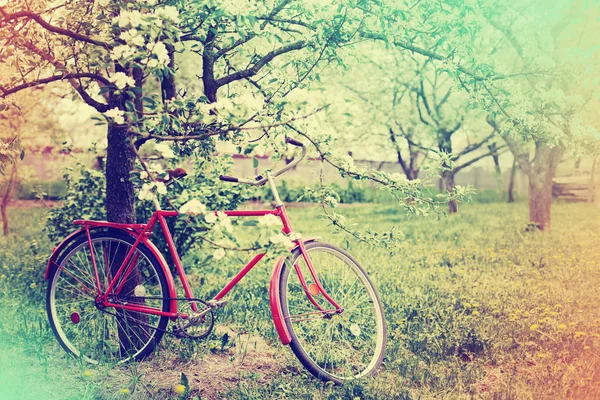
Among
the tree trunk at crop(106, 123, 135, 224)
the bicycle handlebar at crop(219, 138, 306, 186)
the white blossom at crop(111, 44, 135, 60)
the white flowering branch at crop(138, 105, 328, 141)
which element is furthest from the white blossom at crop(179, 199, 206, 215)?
the tree trunk at crop(106, 123, 135, 224)

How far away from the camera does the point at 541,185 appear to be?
10586 mm

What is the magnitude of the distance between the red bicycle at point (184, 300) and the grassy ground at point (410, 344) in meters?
0.19

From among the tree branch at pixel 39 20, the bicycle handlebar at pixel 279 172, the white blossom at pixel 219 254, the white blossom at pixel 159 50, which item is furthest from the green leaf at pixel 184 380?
the tree branch at pixel 39 20

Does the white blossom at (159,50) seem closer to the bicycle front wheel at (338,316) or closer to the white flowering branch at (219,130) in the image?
the white flowering branch at (219,130)

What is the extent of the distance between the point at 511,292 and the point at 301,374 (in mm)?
2997

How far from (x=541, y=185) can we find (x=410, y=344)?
744 cm

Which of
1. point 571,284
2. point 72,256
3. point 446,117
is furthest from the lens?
point 446,117

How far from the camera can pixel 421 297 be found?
5.48m

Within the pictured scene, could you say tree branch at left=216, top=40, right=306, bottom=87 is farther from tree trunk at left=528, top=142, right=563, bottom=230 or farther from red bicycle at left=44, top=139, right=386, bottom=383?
tree trunk at left=528, top=142, right=563, bottom=230

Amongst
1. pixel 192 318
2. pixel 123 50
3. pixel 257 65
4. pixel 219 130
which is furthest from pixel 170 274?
pixel 257 65

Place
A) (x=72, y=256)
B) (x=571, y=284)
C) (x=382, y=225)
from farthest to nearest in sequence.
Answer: (x=382, y=225)
(x=571, y=284)
(x=72, y=256)

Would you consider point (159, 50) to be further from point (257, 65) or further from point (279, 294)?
point (279, 294)

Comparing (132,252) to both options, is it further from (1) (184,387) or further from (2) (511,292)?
(2) (511,292)

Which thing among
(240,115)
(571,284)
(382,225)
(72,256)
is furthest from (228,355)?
(382,225)
